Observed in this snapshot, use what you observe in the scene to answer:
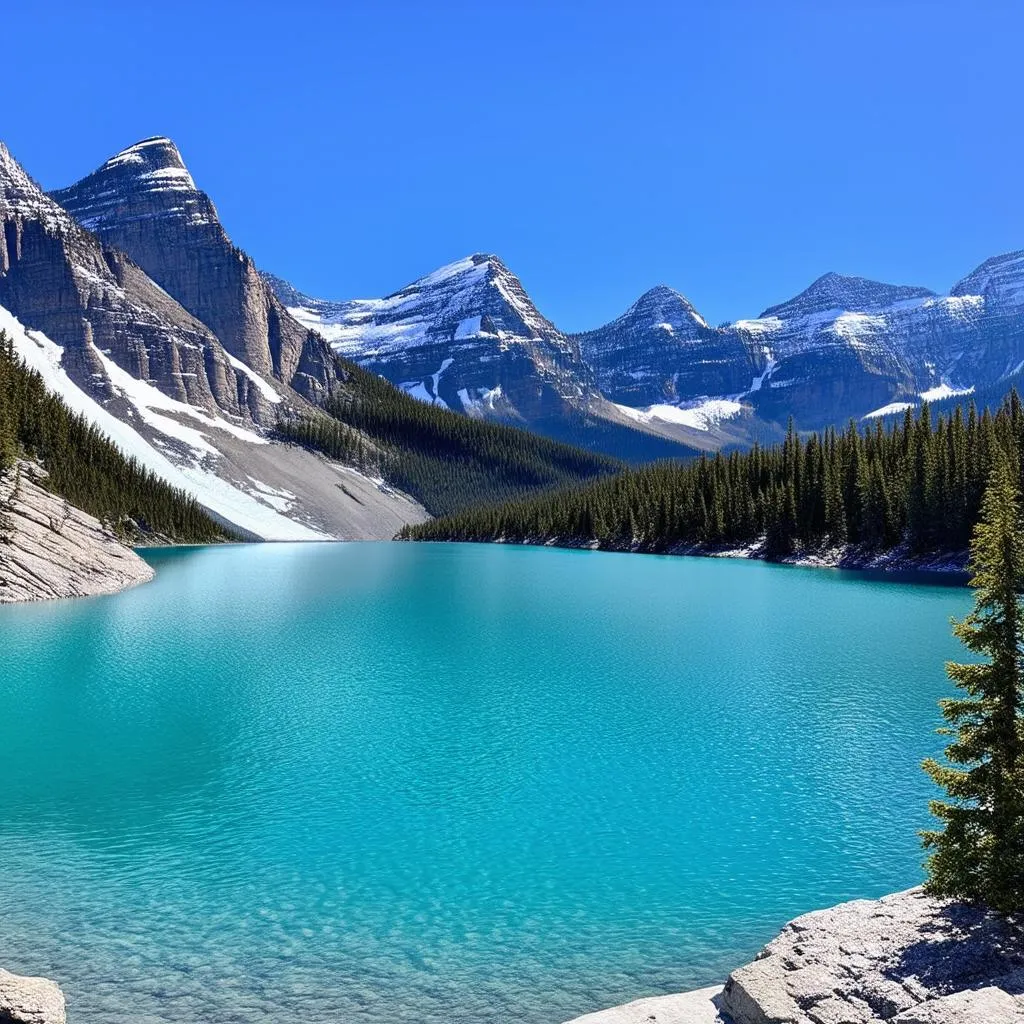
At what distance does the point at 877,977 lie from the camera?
10094 mm

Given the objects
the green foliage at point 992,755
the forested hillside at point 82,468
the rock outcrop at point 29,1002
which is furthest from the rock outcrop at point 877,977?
the forested hillside at point 82,468

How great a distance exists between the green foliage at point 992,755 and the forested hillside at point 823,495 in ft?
193

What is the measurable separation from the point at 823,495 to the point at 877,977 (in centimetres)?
10665

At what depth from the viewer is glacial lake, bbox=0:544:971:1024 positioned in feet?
40.2

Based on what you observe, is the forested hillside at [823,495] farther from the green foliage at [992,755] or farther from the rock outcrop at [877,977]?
the rock outcrop at [877,977]

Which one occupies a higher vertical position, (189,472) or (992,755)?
(189,472)

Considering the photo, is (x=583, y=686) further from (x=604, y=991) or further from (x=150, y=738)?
(x=604, y=991)

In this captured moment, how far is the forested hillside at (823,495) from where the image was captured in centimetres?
8900

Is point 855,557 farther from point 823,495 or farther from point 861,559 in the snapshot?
point 823,495

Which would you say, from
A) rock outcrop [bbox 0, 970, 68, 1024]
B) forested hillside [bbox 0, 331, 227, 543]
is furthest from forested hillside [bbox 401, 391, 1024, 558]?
forested hillside [bbox 0, 331, 227, 543]

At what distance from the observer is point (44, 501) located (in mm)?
65688

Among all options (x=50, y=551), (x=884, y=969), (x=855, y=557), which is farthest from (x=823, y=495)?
(x=884, y=969)

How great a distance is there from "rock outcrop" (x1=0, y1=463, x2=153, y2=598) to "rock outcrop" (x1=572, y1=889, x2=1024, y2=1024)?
56263 mm

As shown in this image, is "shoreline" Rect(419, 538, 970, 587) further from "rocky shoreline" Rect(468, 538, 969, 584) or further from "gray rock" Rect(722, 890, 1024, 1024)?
"gray rock" Rect(722, 890, 1024, 1024)
